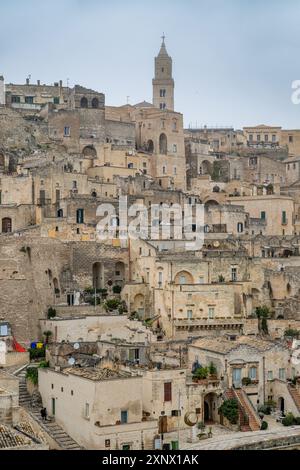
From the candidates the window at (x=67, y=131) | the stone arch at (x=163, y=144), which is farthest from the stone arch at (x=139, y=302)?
the stone arch at (x=163, y=144)

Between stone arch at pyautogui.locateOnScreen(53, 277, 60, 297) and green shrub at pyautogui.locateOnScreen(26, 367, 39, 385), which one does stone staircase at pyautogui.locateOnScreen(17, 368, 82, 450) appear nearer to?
green shrub at pyautogui.locateOnScreen(26, 367, 39, 385)

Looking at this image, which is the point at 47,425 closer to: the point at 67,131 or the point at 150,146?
the point at 67,131

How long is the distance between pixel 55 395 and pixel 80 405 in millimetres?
2191

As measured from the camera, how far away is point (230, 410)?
3033cm

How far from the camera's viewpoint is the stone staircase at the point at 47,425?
2777 cm

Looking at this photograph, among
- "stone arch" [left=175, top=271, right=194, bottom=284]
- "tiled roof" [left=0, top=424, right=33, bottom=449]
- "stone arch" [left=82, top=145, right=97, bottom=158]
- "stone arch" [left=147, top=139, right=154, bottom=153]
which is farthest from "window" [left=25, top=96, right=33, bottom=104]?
"tiled roof" [left=0, top=424, right=33, bottom=449]

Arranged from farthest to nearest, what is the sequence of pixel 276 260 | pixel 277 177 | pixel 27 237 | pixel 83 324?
pixel 277 177, pixel 276 260, pixel 27 237, pixel 83 324

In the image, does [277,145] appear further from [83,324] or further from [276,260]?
[83,324]

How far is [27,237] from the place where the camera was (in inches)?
1559

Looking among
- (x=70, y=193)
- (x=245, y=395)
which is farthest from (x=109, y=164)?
(x=245, y=395)

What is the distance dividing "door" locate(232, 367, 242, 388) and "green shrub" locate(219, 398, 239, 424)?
3.79 feet

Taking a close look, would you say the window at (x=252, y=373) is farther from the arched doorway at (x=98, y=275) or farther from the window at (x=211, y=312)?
the arched doorway at (x=98, y=275)

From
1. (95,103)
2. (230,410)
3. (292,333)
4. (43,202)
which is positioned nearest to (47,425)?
(230,410)

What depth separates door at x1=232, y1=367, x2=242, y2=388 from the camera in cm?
3177
